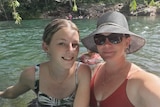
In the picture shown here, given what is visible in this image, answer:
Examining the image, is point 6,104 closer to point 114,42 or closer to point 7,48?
point 114,42

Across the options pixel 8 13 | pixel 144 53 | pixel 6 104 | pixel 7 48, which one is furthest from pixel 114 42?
pixel 8 13

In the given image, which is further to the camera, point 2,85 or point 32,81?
point 2,85

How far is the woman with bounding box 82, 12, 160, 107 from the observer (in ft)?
8.99

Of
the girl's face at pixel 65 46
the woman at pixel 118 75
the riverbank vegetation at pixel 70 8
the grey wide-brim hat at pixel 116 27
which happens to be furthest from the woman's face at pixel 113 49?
the riverbank vegetation at pixel 70 8

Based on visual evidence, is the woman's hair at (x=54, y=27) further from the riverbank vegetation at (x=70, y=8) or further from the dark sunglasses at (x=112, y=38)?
the riverbank vegetation at (x=70, y=8)

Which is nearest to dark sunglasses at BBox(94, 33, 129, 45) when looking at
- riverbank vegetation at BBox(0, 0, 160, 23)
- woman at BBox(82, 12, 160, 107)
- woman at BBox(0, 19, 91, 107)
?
woman at BBox(82, 12, 160, 107)

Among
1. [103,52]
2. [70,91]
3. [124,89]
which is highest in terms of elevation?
[103,52]

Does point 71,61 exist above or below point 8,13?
above

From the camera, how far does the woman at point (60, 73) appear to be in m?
3.33

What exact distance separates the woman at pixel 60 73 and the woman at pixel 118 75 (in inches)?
6.5

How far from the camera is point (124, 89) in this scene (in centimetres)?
292

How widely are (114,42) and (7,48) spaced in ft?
41.9

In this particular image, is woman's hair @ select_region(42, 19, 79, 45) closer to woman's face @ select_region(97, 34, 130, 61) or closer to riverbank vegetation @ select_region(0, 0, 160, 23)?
woman's face @ select_region(97, 34, 130, 61)

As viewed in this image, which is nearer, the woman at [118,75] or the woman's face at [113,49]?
the woman at [118,75]
